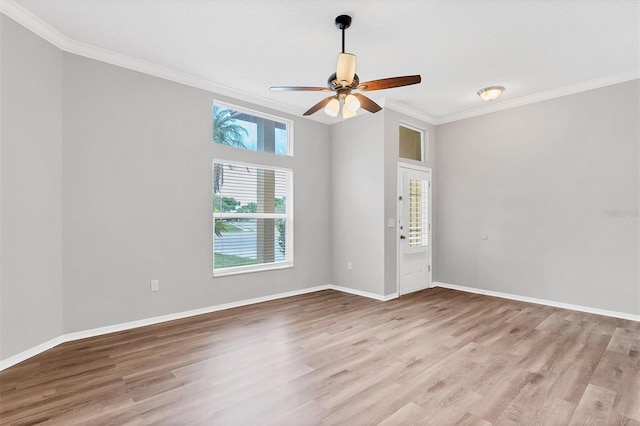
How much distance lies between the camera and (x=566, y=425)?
188 centimetres

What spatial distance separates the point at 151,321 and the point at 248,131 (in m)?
2.78

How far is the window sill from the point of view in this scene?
4.29 meters

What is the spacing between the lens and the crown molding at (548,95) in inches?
153

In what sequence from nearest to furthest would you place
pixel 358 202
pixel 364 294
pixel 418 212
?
pixel 364 294 < pixel 358 202 < pixel 418 212

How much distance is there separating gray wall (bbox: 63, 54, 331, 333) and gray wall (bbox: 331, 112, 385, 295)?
5.20 ft

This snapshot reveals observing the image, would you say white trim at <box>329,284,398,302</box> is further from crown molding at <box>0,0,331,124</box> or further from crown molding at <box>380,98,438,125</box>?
crown molding at <box>0,0,331,124</box>

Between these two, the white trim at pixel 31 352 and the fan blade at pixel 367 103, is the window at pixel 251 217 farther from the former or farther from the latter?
the fan blade at pixel 367 103

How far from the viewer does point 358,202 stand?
17.0ft

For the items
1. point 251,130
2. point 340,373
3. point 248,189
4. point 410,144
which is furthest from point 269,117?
point 340,373

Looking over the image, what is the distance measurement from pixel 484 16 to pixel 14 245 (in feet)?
14.5

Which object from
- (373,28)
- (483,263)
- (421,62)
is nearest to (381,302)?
(483,263)

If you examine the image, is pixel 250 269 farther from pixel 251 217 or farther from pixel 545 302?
pixel 545 302

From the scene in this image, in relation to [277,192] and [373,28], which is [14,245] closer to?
[277,192]

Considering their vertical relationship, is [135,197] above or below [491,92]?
below
